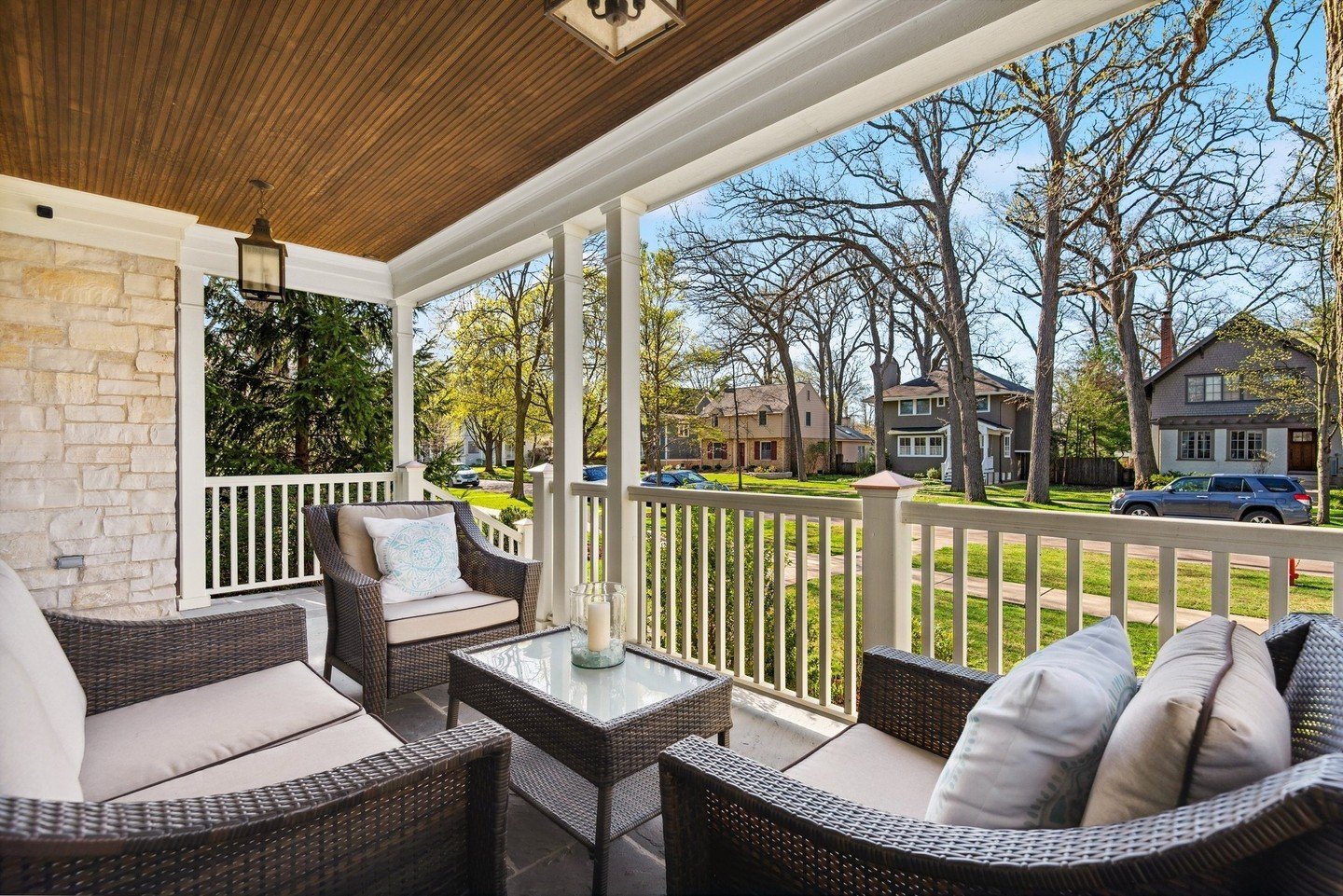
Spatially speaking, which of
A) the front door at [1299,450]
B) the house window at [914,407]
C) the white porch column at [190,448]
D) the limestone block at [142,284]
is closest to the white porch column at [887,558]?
the white porch column at [190,448]

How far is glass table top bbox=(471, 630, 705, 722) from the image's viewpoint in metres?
1.78

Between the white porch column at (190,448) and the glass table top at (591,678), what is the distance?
3.43 metres

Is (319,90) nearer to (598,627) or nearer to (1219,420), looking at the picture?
(598,627)

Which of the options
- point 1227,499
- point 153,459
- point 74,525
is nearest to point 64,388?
point 153,459

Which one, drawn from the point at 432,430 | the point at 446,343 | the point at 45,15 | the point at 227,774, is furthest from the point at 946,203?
the point at 446,343

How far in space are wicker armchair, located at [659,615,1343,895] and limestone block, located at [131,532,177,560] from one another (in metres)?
4.63

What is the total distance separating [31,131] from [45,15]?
124 centimetres

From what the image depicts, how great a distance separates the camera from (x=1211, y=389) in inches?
266

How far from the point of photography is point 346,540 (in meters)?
3.00

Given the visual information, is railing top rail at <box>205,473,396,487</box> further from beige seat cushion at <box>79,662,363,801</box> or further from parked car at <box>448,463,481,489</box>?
parked car at <box>448,463,481,489</box>

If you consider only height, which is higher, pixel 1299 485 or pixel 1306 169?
pixel 1306 169

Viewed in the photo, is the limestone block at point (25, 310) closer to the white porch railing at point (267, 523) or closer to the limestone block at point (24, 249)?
the limestone block at point (24, 249)

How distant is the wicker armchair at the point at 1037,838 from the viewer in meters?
0.57

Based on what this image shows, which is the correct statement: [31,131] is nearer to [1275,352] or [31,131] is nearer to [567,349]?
[567,349]
